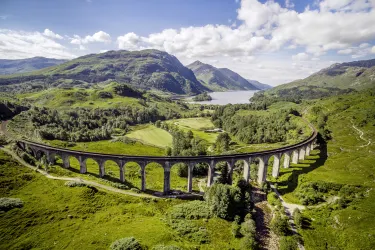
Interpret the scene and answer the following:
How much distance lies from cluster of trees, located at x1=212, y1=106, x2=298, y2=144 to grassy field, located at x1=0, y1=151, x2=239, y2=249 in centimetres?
8288

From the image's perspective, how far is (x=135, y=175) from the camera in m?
77.6

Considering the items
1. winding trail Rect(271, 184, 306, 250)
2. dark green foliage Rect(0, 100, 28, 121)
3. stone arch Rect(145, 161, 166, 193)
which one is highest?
dark green foliage Rect(0, 100, 28, 121)

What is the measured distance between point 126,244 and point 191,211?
19.3 m

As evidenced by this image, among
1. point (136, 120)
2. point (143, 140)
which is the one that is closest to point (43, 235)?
point (143, 140)

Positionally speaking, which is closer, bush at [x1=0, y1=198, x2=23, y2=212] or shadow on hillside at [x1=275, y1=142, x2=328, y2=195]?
bush at [x1=0, y1=198, x2=23, y2=212]

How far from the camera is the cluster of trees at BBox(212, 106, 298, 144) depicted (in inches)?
4968

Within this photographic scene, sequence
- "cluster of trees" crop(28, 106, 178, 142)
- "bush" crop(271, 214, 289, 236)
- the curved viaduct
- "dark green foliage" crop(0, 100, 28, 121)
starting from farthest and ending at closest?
"dark green foliage" crop(0, 100, 28, 121) → "cluster of trees" crop(28, 106, 178, 142) → the curved viaduct → "bush" crop(271, 214, 289, 236)

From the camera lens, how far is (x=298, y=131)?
123375 millimetres

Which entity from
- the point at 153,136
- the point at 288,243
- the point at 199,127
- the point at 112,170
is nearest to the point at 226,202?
the point at 288,243

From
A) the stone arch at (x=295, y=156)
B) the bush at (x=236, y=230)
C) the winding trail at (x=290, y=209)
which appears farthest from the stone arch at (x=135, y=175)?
the stone arch at (x=295, y=156)

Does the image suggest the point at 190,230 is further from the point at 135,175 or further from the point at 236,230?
the point at 135,175

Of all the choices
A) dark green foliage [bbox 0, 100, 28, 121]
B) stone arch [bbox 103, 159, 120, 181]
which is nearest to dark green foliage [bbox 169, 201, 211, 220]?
stone arch [bbox 103, 159, 120, 181]

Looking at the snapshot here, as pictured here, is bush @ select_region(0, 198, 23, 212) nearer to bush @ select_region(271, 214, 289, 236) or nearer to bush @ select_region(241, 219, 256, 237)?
bush @ select_region(241, 219, 256, 237)

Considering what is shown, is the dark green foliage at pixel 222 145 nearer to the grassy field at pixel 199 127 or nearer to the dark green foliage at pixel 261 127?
the grassy field at pixel 199 127
